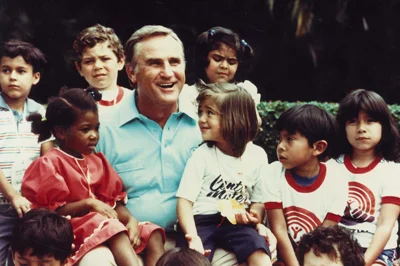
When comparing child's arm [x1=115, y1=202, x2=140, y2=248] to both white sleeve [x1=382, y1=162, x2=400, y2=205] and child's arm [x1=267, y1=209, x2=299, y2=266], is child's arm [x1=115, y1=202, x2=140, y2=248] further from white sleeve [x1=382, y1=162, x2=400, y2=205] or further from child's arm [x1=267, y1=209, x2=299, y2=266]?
white sleeve [x1=382, y1=162, x2=400, y2=205]

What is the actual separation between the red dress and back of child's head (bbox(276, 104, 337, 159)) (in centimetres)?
100

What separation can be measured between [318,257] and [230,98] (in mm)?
985

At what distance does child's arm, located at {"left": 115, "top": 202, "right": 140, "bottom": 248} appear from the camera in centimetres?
420

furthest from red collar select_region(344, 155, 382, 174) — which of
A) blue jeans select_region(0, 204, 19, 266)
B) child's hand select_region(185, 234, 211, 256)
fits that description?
blue jeans select_region(0, 204, 19, 266)

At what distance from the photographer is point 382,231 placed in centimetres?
461

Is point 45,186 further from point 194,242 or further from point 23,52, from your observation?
point 23,52

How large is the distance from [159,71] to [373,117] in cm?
133

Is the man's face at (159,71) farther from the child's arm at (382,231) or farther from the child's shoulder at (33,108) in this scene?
the child's arm at (382,231)

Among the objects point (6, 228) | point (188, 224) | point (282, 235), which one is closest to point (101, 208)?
point (188, 224)

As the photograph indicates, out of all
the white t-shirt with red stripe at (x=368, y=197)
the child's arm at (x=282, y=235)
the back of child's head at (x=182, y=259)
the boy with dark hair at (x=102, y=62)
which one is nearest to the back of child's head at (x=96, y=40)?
the boy with dark hair at (x=102, y=62)

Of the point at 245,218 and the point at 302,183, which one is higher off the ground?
the point at 302,183

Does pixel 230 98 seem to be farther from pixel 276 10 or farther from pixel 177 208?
pixel 276 10

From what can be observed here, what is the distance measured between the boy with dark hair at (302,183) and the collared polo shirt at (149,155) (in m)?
0.54

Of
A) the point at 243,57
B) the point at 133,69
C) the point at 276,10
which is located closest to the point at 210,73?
the point at 243,57
